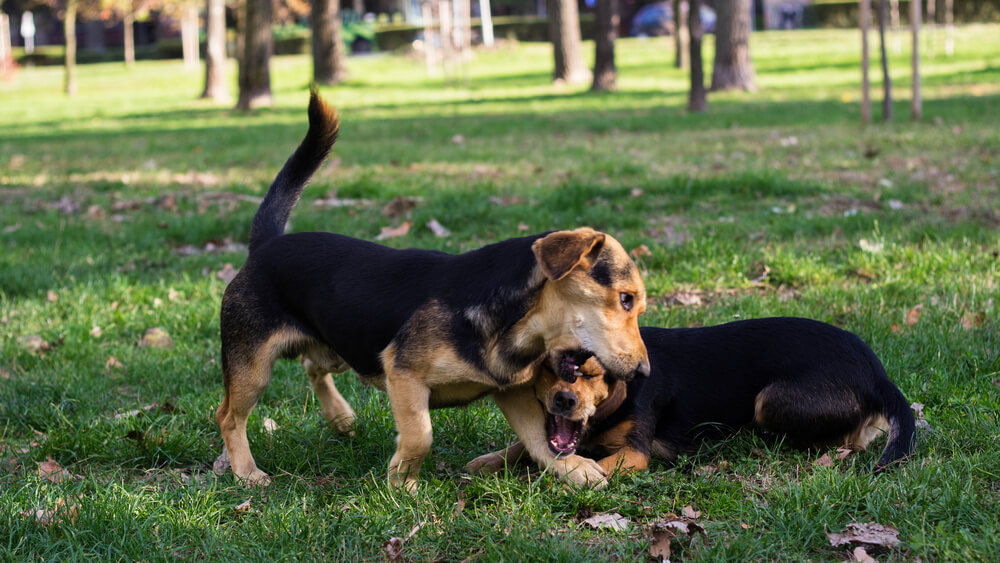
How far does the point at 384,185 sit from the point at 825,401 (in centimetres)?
668

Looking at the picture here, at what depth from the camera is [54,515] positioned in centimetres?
338

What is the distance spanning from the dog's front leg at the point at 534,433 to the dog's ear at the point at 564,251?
64 centimetres

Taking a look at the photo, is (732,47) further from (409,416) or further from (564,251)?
(409,416)

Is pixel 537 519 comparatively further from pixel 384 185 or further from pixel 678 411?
pixel 384 185

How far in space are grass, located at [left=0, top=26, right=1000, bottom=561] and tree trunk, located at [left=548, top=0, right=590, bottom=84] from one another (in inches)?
454

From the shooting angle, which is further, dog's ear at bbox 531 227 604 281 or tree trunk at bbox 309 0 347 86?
tree trunk at bbox 309 0 347 86

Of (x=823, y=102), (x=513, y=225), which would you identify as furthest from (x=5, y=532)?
(x=823, y=102)

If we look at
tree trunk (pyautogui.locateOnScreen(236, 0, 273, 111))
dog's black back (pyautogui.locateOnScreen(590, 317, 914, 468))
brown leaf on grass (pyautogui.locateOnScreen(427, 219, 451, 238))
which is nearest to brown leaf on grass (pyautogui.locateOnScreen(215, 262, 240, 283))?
brown leaf on grass (pyautogui.locateOnScreen(427, 219, 451, 238))

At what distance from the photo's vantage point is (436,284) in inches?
144

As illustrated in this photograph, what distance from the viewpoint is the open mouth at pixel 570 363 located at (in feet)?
11.4

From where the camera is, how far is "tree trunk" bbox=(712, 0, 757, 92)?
2034 centimetres

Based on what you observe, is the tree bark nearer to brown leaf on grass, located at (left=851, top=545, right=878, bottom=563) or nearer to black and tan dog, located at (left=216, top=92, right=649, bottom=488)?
black and tan dog, located at (left=216, top=92, right=649, bottom=488)

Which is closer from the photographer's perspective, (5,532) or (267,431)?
(5,532)

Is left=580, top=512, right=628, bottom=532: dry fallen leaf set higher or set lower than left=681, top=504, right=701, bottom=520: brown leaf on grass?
lower
